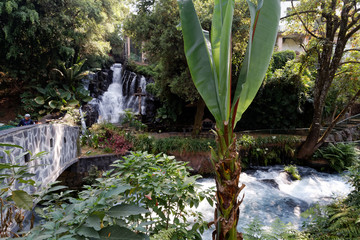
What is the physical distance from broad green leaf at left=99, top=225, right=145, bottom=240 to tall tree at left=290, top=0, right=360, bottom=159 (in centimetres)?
1021

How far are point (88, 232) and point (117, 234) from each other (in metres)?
0.18

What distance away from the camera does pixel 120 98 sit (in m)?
18.4

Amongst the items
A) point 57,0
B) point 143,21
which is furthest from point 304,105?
point 57,0

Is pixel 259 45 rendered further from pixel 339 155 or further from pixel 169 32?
pixel 339 155

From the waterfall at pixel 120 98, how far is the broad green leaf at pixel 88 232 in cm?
1516

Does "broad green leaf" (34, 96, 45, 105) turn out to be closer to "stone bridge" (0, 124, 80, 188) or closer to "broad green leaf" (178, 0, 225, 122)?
"stone bridge" (0, 124, 80, 188)

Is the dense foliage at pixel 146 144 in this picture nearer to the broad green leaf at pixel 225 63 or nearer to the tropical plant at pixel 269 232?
the tropical plant at pixel 269 232

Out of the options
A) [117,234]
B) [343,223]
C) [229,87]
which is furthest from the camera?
[343,223]

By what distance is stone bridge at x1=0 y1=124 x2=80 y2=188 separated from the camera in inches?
150

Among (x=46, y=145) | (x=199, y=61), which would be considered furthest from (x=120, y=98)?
(x=199, y=61)

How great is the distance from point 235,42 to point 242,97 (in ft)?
27.6

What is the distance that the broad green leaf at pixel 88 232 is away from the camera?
1.09 metres

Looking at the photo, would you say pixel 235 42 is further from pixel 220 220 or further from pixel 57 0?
pixel 57 0

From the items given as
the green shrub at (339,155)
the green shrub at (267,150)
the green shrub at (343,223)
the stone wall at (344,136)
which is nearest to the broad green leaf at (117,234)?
the green shrub at (343,223)
